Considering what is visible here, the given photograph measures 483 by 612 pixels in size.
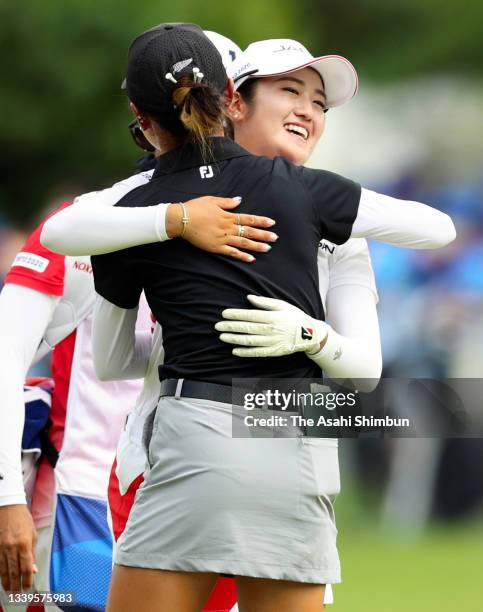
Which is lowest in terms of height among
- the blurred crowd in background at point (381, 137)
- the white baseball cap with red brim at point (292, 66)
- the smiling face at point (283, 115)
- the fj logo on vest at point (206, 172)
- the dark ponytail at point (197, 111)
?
the fj logo on vest at point (206, 172)

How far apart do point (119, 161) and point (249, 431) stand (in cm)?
793

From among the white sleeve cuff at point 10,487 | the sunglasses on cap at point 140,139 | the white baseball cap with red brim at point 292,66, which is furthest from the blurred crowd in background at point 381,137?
the white sleeve cuff at point 10,487

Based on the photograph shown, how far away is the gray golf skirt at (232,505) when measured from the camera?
8.28ft

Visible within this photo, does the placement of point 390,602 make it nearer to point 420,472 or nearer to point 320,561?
point 420,472

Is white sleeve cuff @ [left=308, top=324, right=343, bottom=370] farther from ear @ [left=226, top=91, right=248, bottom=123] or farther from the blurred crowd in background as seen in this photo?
the blurred crowd in background

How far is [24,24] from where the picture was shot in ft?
33.7

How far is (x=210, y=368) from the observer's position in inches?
103

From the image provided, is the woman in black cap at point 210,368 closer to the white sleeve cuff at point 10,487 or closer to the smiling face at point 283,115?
the smiling face at point 283,115

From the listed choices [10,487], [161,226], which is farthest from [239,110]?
[10,487]

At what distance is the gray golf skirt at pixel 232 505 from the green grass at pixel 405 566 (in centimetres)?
376

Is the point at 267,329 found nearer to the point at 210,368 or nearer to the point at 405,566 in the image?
the point at 210,368

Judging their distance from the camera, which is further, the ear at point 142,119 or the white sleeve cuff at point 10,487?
the white sleeve cuff at point 10,487

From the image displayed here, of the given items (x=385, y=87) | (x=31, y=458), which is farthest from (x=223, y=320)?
→ (x=385, y=87)

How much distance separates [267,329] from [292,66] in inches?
32.0
